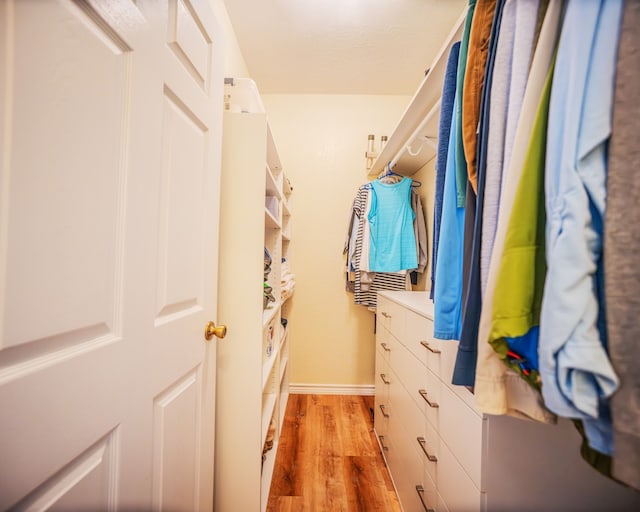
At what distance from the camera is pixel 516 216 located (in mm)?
420

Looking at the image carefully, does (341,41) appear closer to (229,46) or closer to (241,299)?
(229,46)

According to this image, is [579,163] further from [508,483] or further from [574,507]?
[574,507]

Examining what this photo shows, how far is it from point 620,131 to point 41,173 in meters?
0.83

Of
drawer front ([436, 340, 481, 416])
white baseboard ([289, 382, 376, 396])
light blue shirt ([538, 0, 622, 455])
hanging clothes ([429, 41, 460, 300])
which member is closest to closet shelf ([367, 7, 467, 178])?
hanging clothes ([429, 41, 460, 300])

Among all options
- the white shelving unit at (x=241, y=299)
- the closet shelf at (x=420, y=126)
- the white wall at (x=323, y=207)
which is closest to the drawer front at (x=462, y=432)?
the white shelving unit at (x=241, y=299)

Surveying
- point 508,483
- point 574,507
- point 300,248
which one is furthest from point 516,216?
point 300,248

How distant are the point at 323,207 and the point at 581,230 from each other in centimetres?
193

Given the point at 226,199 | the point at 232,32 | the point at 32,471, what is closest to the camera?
the point at 32,471

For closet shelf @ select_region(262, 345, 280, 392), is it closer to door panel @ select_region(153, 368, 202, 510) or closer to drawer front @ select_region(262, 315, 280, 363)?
drawer front @ select_region(262, 315, 280, 363)

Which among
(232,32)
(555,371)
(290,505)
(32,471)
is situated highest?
(232,32)

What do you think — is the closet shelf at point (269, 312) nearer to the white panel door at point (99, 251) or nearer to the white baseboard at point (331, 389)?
the white panel door at point (99, 251)

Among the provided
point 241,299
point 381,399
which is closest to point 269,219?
point 241,299

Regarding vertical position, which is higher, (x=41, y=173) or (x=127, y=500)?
(x=41, y=173)

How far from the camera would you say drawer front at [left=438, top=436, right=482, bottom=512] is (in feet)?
2.15
